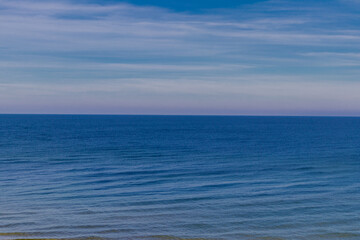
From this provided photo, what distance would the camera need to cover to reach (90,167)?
41938 mm

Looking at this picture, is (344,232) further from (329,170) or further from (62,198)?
(329,170)

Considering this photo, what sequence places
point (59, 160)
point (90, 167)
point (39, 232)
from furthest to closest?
point (59, 160) < point (90, 167) < point (39, 232)

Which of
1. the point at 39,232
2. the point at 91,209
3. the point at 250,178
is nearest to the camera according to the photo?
the point at 39,232

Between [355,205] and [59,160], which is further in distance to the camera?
[59,160]

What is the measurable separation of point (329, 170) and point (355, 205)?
1492 cm

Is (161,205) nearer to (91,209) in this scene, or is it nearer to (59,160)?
(91,209)

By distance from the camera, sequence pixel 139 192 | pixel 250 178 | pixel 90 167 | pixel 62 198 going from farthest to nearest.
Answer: pixel 90 167 → pixel 250 178 → pixel 139 192 → pixel 62 198

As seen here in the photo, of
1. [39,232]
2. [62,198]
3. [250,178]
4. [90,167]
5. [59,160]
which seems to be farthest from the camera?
[59,160]

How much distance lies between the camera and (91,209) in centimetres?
2342

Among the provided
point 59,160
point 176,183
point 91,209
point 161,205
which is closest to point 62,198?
point 91,209

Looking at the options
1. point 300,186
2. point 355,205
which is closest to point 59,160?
point 300,186

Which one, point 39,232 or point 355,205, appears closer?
point 39,232

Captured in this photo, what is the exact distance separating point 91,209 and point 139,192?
5501 mm

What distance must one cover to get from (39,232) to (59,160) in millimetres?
30281
